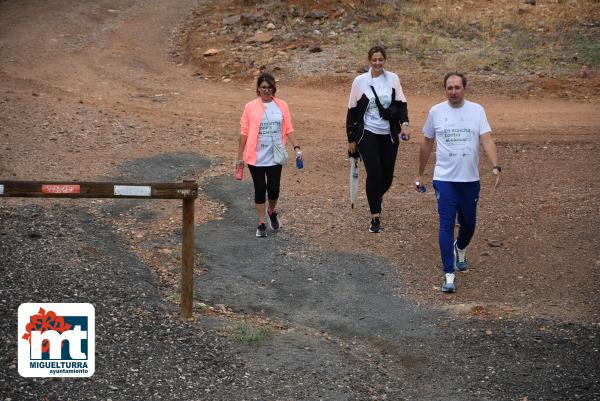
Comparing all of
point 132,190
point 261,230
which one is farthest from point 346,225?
point 132,190

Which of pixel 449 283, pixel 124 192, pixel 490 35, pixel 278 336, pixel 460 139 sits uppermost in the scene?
pixel 490 35

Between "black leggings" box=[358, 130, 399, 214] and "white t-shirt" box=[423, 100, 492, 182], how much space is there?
1485 mm

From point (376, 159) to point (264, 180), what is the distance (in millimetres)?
1132

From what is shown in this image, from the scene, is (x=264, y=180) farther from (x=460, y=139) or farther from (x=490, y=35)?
(x=490, y=35)

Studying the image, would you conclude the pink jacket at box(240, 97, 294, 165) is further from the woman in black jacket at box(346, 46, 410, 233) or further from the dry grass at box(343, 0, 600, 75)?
the dry grass at box(343, 0, 600, 75)

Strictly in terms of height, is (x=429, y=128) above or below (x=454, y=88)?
below

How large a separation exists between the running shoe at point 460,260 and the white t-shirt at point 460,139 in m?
1.03

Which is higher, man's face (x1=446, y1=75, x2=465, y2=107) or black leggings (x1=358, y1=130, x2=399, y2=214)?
man's face (x1=446, y1=75, x2=465, y2=107)

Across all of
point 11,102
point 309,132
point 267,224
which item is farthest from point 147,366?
point 11,102

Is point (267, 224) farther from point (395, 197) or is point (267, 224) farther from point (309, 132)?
point (309, 132)

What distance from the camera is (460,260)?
9375mm

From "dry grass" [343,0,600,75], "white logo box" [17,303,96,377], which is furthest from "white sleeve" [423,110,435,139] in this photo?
"dry grass" [343,0,600,75]

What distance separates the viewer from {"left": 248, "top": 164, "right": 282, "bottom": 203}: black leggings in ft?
32.3

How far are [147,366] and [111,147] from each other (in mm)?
7468
